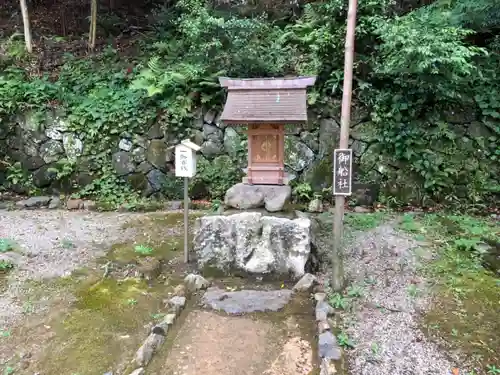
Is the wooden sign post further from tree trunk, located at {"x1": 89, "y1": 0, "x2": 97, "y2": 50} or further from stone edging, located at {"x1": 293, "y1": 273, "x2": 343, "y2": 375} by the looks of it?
tree trunk, located at {"x1": 89, "y1": 0, "x2": 97, "y2": 50}

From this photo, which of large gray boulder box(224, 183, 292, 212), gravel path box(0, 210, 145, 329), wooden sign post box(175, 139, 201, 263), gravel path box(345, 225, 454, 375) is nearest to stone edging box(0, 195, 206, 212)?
gravel path box(0, 210, 145, 329)

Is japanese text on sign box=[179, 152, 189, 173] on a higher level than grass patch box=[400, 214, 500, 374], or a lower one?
higher

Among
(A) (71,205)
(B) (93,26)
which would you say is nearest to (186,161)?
(A) (71,205)

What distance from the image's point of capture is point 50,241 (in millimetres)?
6559

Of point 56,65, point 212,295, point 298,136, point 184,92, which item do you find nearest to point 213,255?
point 212,295

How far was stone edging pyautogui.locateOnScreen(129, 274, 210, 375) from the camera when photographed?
142 inches

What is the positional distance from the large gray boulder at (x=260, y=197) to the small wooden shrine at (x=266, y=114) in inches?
4.0

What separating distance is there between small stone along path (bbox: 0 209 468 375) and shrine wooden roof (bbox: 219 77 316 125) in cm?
211

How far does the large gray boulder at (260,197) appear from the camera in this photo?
223 inches

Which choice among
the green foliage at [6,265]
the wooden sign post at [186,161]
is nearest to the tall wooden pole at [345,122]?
the wooden sign post at [186,161]

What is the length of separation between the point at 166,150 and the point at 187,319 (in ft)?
16.1

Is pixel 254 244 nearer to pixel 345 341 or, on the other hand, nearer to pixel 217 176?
pixel 345 341

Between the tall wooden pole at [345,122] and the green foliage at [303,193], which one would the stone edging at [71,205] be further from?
the tall wooden pole at [345,122]

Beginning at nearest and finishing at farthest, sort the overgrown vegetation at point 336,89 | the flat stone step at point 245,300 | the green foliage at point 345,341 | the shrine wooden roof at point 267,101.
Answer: the green foliage at point 345,341 → the flat stone step at point 245,300 → the shrine wooden roof at point 267,101 → the overgrown vegetation at point 336,89
